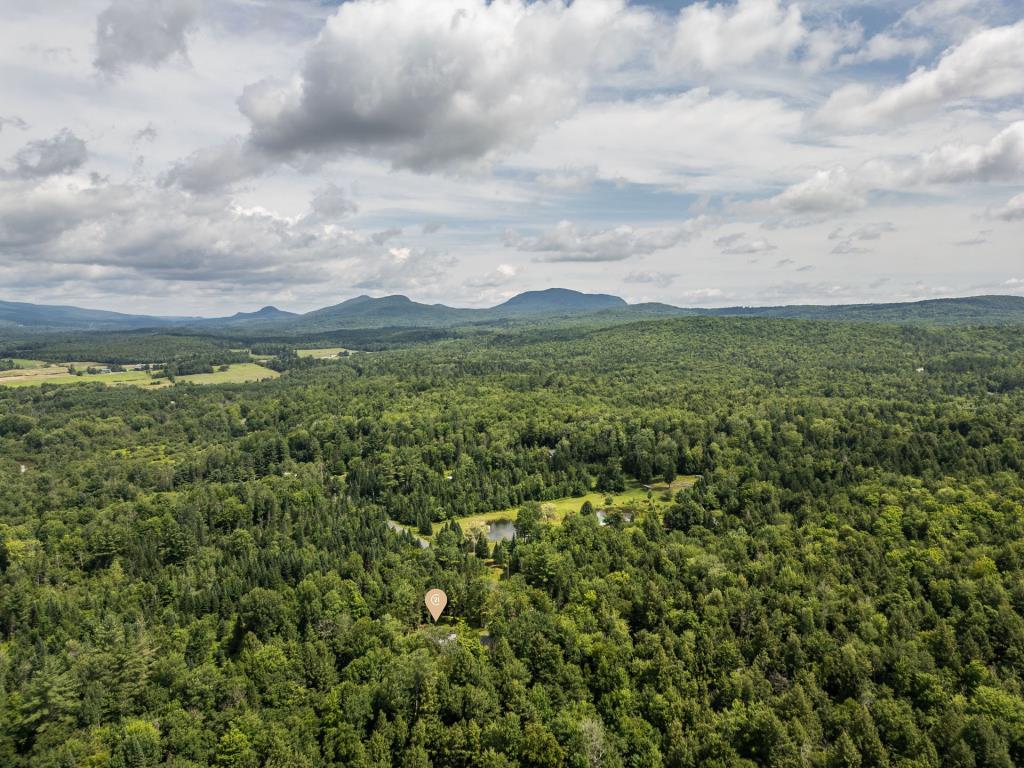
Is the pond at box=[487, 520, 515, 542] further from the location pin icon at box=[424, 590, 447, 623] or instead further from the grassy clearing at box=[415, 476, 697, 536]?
the location pin icon at box=[424, 590, 447, 623]

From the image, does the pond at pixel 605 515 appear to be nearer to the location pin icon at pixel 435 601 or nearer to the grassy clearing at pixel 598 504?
the grassy clearing at pixel 598 504

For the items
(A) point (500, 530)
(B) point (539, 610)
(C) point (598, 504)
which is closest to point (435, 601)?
(B) point (539, 610)

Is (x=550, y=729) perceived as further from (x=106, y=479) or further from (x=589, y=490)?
(x=106, y=479)

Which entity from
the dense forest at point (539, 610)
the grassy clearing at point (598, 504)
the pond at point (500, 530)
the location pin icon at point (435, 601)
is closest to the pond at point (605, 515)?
the grassy clearing at point (598, 504)

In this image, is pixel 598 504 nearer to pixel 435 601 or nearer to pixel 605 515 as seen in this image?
pixel 605 515

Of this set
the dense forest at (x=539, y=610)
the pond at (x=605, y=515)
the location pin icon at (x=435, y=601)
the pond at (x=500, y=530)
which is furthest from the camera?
the pond at (x=605, y=515)

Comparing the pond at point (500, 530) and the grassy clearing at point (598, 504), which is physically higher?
the grassy clearing at point (598, 504)
